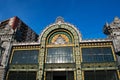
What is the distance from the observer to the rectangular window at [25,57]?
32.5 m

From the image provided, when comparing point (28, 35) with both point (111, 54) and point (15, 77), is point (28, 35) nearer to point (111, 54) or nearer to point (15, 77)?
point (15, 77)

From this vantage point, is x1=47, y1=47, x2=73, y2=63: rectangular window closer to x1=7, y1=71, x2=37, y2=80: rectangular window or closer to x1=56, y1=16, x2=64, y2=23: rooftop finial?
x1=7, y1=71, x2=37, y2=80: rectangular window

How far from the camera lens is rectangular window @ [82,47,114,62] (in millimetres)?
30167

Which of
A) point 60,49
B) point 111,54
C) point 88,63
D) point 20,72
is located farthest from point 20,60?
point 111,54

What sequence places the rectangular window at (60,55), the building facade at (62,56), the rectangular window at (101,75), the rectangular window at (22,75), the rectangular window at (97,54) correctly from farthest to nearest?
the rectangular window at (60,55) < the rectangular window at (22,75) < the rectangular window at (97,54) < the building facade at (62,56) < the rectangular window at (101,75)

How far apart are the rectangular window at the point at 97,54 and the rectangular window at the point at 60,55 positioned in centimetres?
304

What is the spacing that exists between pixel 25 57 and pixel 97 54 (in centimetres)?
1610

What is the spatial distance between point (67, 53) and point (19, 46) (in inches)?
472

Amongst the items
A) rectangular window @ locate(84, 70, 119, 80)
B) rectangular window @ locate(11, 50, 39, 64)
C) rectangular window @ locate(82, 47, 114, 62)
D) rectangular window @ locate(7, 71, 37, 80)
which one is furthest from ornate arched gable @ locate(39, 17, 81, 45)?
rectangular window @ locate(84, 70, 119, 80)

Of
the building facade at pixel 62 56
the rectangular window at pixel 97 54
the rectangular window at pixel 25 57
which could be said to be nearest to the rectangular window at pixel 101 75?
the building facade at pixel 62 56

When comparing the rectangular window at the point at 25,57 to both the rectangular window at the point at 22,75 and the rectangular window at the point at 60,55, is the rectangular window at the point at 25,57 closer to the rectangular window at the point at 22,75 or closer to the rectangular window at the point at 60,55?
the rectangular window at the point at 22,75

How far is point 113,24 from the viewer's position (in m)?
33.7

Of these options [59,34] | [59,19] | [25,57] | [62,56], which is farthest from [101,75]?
[25,57]

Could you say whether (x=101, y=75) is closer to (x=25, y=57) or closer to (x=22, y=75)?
(x=22, y=75)
